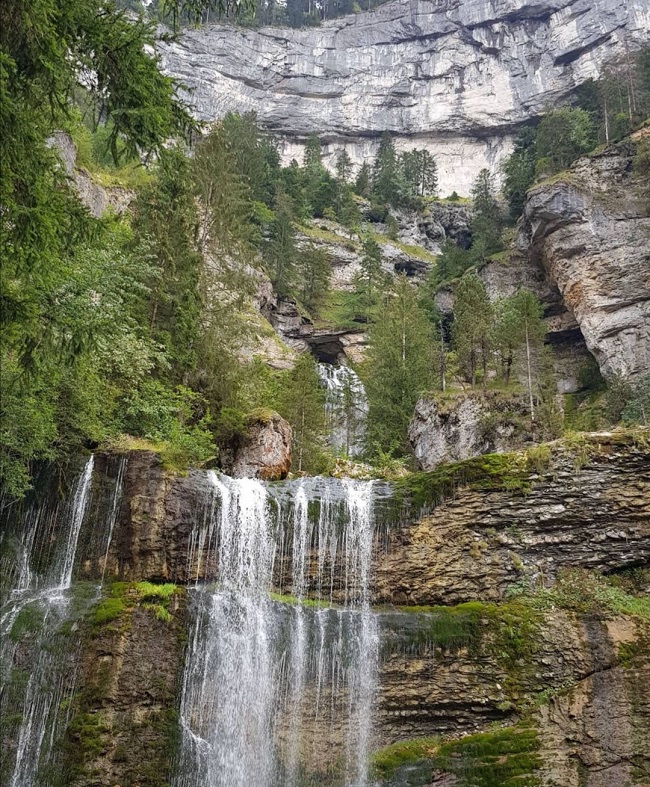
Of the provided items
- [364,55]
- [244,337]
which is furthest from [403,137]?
[244,337]

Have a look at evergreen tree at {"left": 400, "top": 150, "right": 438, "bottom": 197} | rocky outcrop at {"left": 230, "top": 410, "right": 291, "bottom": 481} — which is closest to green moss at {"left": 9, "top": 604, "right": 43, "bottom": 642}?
rocky outcrop at {"left": 230, "top": 410, "right": 291, "bottom": 481}

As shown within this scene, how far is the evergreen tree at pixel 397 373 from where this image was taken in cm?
2931

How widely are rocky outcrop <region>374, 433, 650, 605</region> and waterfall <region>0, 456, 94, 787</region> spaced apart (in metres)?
6.84

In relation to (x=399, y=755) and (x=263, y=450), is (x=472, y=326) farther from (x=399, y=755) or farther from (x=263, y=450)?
(x=399, y=755)

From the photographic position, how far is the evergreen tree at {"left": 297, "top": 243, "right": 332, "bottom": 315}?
45.9 m

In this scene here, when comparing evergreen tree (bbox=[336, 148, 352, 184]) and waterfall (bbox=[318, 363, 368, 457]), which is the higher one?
evergreen tree (bbox=[336, 148, 352, 184])

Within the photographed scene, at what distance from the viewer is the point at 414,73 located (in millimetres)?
75438

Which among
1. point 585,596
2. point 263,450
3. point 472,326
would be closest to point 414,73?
point 472,326

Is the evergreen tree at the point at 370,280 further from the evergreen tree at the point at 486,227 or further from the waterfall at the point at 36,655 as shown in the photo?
the waterfall at the point at 36,655

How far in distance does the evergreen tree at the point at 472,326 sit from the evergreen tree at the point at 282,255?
13800 mm

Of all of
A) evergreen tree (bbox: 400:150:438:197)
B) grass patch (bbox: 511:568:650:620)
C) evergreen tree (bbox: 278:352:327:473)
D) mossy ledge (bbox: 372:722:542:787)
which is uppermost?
evergreen tree (bbox: 400:150:438:197)

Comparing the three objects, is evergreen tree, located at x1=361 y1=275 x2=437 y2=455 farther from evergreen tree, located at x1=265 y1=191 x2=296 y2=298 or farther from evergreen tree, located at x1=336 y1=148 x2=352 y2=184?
evergreen tree, located at x1=336 y1=148 x2=352 y2=184

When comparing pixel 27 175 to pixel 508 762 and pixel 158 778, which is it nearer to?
pixel 158 778

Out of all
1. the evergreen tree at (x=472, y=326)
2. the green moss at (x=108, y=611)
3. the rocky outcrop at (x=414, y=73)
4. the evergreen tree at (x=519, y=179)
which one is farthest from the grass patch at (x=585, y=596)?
the rocky outcrop at (x=414, y=73)
